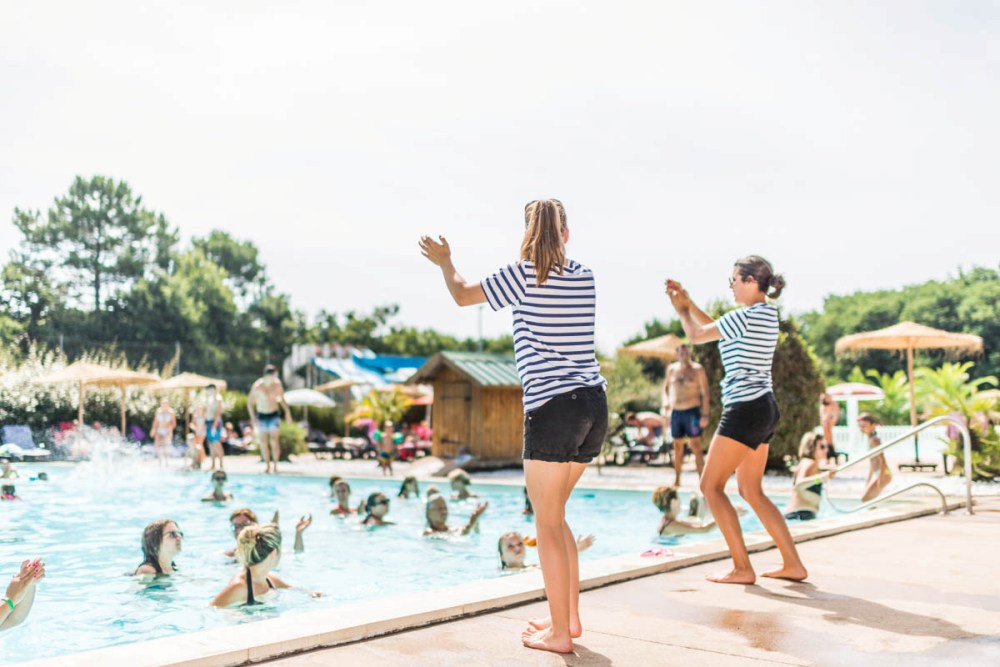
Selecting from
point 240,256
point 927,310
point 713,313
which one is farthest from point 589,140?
point 240,256

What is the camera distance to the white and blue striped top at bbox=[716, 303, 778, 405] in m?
5.02

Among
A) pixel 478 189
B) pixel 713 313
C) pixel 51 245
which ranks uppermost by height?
pixel 51 245

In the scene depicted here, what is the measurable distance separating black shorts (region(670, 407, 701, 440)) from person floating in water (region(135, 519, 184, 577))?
7288 mm

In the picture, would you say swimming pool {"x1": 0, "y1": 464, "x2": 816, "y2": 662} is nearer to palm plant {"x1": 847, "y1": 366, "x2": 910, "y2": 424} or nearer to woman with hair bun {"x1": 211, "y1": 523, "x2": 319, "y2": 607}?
woman with hair bun {"x1": 211, "y1": 523, "x2": 319, "y2": 607}

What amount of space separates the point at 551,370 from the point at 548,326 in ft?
0.56

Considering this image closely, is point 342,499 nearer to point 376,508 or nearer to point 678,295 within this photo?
point 376,508

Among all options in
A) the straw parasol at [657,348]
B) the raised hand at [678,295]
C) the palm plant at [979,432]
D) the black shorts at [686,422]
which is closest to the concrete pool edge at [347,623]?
the raised hand at [678,295]

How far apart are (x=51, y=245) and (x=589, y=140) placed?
49.4m

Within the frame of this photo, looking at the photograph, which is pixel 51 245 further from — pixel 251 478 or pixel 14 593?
pixel 14 593

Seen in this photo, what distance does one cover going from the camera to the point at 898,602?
4.60 metres

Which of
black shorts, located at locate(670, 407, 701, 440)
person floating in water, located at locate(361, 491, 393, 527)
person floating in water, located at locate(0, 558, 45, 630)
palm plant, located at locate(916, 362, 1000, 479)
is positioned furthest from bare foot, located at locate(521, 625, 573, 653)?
black shorts, located at locate(670, 407, 701, 440)

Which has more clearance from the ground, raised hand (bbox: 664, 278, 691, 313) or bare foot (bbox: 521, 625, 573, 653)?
raised hand (bbox: 664, 278, 691, 313)

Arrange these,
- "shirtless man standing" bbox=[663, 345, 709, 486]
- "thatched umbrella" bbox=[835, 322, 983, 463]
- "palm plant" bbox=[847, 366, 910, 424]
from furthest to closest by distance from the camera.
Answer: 1. "palm plant" bbox=[847, 366, 910, 424]
2. "thatched umbrella" bbox=[835, 322, 983, 463]
3. "shirtless man standing" bbox=[663, 345, 709, 486]

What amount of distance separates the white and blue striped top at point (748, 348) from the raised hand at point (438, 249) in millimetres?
1832
